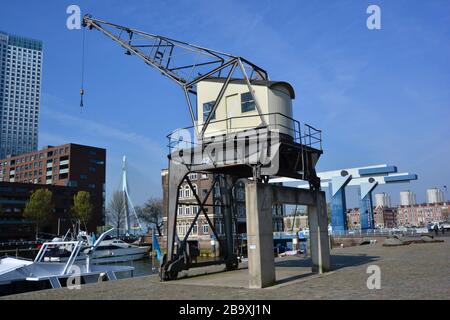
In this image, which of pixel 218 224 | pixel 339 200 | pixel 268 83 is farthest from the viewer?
pixel 218 224

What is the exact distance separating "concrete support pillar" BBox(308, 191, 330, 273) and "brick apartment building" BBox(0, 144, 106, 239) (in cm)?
11001

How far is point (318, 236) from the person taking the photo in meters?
22.0

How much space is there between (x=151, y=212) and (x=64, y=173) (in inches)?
1287

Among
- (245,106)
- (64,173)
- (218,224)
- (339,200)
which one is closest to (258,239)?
(245,106)

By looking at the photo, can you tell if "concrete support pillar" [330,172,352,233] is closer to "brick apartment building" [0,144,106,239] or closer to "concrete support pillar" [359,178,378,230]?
"concrete support pillar" [359,178,378,230]

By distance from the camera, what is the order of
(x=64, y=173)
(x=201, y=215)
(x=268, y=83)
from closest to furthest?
(x=268, y=83) → (x=201, y=215) → (x=64, y=173)

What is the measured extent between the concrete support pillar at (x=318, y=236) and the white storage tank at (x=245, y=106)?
434 centimetres

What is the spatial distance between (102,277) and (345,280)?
1469 centimetres

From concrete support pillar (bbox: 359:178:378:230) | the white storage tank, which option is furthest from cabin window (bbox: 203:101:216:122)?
concrete support pillar (bbox: 359:178:378:230)

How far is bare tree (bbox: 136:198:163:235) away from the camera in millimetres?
135500

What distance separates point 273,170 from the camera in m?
19.3

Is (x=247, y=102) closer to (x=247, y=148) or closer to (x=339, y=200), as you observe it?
(x=247, y=148)
